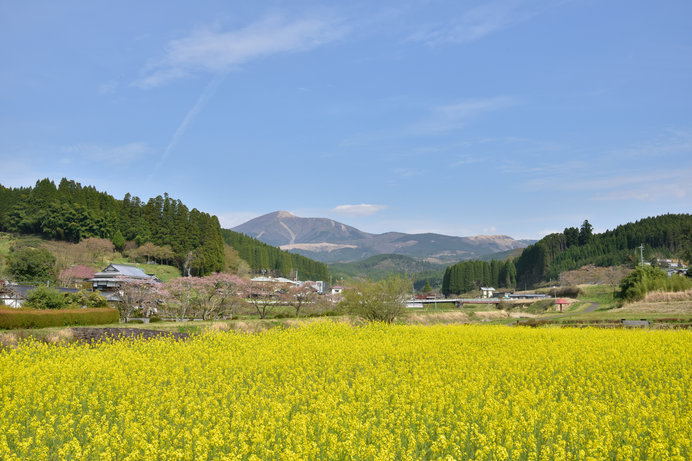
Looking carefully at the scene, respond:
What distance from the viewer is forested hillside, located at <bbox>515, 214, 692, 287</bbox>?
117562mm

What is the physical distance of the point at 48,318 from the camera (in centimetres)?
2309

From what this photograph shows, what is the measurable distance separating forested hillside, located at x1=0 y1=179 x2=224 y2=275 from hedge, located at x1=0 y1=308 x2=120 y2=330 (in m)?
55.9

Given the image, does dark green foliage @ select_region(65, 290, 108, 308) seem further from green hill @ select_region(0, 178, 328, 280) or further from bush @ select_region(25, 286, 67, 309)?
green hill @ select_region(0, 178, 328, 280)

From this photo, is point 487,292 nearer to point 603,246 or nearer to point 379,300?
point 603,246

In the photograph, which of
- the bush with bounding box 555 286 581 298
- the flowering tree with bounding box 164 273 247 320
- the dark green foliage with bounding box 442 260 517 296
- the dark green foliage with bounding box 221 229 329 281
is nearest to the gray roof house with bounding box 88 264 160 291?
the flowering tree with bounding box 164 273 247 320

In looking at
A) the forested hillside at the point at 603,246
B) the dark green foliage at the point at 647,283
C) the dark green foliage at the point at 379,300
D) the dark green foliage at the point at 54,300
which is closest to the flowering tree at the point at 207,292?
the dark green foliage at the point at 54,300

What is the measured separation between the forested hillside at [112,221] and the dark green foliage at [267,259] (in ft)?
76.6

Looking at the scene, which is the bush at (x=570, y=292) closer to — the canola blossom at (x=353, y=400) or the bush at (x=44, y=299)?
the canola blossom at (x=353, y=400)

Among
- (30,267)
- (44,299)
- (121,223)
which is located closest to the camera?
(44,299)

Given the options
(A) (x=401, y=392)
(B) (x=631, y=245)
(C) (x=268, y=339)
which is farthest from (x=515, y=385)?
(B) (x=631, y=245)

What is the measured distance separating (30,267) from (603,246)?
127m

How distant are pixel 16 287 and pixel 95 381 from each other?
4136cm

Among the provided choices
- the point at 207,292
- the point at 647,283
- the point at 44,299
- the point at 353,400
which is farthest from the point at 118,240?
the point at 353,400

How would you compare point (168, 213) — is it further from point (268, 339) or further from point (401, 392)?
point (401, 392)
